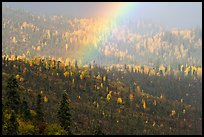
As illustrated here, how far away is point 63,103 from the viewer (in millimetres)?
123188

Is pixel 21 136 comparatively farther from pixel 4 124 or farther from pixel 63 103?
pixel 63 103

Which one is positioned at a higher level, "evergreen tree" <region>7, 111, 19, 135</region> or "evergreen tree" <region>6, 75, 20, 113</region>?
"evergreen tree" <region>6, 75, 20, 113</region>

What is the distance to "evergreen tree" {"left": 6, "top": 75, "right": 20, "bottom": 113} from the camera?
399 ft

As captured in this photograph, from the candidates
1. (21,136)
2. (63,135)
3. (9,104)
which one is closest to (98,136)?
(63,135)

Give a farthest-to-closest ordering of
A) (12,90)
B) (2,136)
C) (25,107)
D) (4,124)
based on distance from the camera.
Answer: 1. (25,107)
2. (12,90)
3. (4,124)
4. (2,136)

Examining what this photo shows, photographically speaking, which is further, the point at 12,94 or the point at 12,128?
the point at 12,94

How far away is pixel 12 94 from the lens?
408ft

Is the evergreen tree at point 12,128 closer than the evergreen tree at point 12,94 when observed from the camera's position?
Yes

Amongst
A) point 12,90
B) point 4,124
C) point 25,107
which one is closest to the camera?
point 4,124

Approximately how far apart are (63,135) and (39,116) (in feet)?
55.8

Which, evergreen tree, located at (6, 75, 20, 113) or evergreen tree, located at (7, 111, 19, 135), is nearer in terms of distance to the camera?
evergreen tree, located at (7, 111, 19, 135)

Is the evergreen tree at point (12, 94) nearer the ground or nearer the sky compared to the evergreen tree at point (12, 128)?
nearer the sky

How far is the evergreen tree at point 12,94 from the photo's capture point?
399 ft

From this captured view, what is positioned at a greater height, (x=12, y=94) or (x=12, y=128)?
(x=12, y=94)
